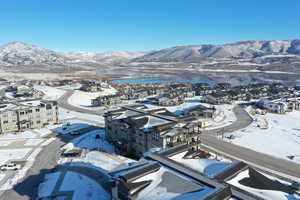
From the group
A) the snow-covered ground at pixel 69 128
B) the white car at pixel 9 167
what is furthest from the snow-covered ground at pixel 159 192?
the snow-covered ground at pixel 69 128

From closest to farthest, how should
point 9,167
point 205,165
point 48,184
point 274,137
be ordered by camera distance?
point 205,165 < point 48,184 < point 9,167 < point 274,137

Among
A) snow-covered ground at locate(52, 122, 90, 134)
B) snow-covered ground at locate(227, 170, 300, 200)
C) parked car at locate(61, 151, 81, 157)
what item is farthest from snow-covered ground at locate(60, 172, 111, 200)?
snow-covered ground at locate(52, 122, 90, 134)

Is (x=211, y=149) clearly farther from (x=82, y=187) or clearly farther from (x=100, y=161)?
(x=82, y=187)

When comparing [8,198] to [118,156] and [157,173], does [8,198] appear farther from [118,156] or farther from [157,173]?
[157,173]

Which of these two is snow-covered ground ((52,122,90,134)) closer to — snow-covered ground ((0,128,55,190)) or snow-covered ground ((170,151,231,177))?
snow-covered ground ((0,128,55,190))

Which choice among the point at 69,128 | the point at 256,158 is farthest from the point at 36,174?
the point at 256,158
